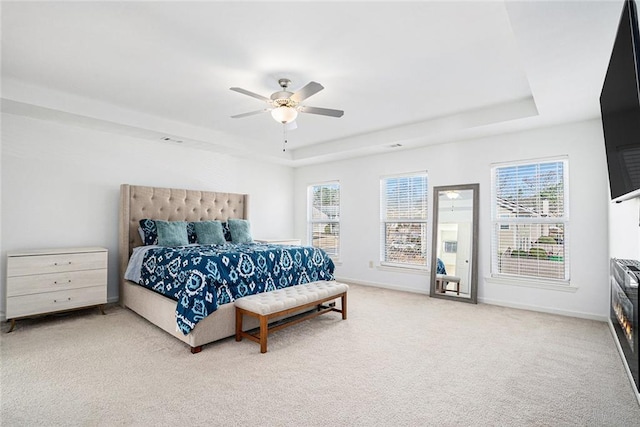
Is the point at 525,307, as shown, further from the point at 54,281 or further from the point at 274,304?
the point at 54,281

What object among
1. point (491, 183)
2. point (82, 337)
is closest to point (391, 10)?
point (491, 183)

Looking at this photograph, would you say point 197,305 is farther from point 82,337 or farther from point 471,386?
point 471,386

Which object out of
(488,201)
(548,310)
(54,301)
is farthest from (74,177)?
(548,310)

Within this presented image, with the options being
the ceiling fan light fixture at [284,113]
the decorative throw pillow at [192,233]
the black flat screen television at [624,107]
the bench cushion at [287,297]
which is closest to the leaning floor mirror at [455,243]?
the bench cushion at [287,297]

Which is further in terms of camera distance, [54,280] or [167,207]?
[167,207]

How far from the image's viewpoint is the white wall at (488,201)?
3809 millimetres

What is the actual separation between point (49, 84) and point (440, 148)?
4892 millimetres

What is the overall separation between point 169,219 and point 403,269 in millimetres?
3706

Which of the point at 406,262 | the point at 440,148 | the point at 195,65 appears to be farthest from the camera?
the point at 406,262

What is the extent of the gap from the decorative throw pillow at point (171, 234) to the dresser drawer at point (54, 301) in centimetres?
85

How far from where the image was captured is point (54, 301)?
11.7 ft

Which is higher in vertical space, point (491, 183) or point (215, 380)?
point (491, 183)

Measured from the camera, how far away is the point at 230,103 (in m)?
3.89

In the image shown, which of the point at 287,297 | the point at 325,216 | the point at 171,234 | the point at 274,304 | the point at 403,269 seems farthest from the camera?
the point at 325,216
